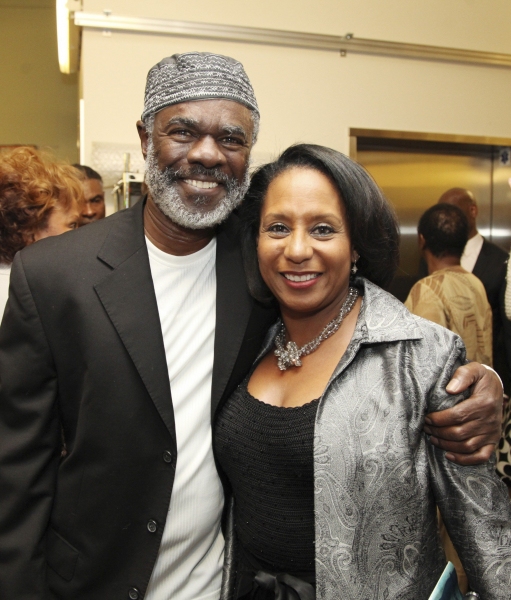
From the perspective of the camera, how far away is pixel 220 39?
12.9 ft

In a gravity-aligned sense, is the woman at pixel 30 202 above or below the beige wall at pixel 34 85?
below

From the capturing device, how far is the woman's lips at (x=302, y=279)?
150 centimetres

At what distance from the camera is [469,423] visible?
1303mm

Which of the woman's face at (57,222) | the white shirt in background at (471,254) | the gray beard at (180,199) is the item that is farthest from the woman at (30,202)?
the white shirt in background at (471,254)

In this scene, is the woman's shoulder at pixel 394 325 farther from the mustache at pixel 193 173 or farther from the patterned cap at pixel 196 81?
the patterned cap at pixel 196 81

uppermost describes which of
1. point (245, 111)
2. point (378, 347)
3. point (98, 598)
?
point (245, 111)

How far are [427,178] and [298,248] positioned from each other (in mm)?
3592

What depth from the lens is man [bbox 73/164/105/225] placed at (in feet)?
10.9

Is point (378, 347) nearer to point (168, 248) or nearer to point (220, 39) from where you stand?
point (168, 248)

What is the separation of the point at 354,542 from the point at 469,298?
73.4 inches

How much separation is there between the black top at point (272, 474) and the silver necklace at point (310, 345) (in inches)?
5.5

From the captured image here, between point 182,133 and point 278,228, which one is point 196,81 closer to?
point 182,133

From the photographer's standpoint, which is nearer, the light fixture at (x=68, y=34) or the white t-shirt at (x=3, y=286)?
the white t-shirt at (x=3, y=286)

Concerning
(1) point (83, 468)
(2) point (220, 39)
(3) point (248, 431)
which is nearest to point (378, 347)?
(3) point (248, 431)
